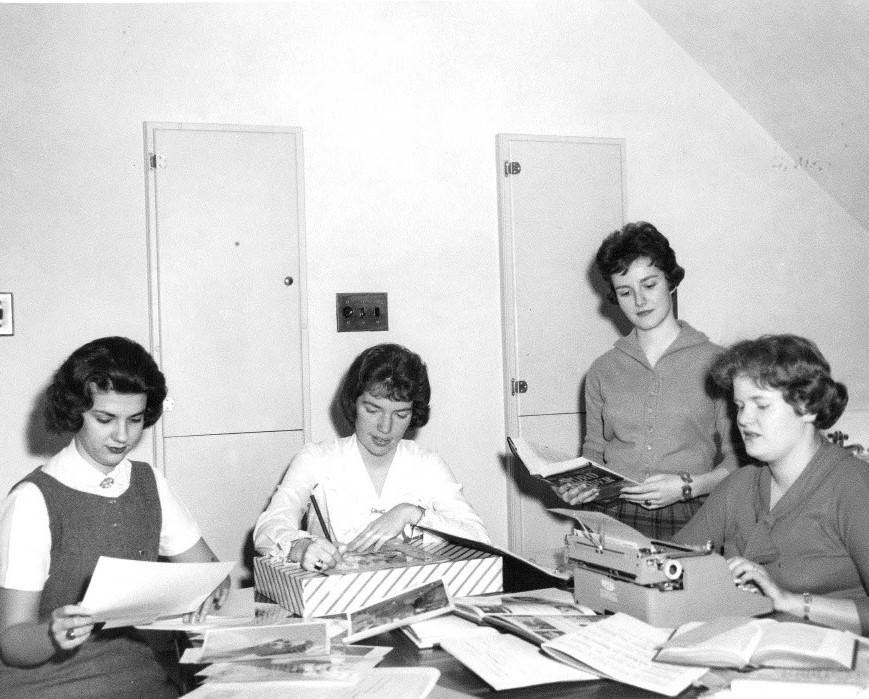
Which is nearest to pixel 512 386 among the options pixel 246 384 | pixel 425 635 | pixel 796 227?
pixel 246 384

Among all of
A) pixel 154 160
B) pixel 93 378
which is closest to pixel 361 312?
pixel 154 160

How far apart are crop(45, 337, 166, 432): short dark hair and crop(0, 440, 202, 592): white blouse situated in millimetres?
83

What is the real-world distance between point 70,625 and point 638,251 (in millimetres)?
1897

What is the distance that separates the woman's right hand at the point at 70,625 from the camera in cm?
158

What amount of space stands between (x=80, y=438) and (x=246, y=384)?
1.35 metres

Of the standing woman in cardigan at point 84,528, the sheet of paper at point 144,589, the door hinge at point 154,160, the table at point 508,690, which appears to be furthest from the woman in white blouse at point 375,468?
the door hinge at point 154,160

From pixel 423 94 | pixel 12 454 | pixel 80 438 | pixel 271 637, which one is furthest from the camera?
pixel 423 94

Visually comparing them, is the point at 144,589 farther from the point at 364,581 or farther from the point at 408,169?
the point at 408,169

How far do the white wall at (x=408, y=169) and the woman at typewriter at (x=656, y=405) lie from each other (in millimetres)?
844

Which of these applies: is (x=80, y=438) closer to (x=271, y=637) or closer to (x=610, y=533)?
(x=271, y=637)

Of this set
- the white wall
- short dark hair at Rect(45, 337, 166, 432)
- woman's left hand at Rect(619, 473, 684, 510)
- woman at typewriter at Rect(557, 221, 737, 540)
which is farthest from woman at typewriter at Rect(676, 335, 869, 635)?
the white wall

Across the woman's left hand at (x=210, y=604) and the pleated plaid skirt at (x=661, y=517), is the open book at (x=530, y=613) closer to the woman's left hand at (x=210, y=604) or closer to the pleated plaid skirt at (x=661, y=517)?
the woman's left hand at (x=210, y=604)

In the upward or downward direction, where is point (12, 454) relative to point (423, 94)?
downward

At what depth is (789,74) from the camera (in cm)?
361
